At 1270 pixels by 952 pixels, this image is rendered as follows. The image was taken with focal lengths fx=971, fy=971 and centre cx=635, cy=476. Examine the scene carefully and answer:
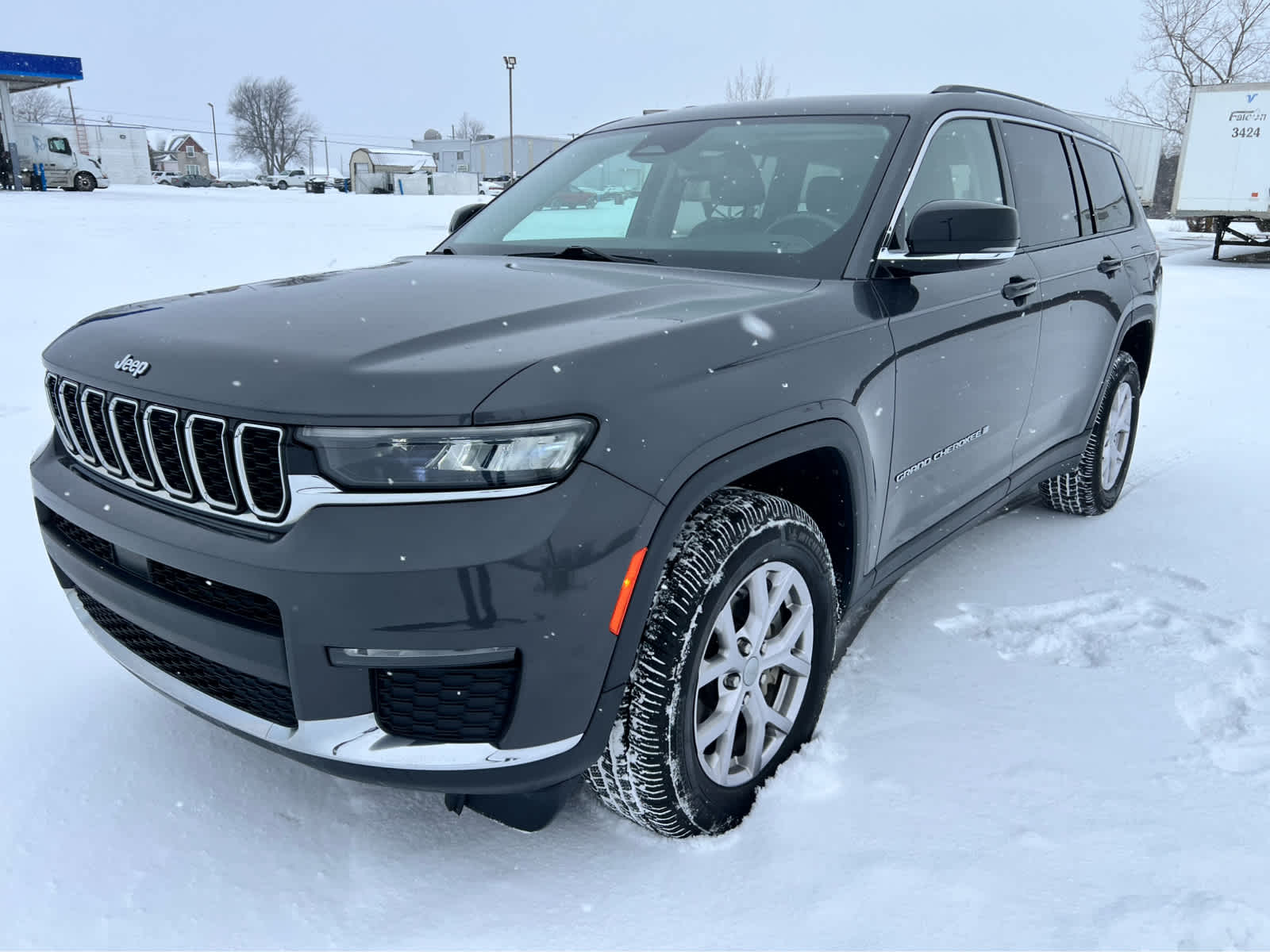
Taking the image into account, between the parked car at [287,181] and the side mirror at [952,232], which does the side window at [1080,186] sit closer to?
the side mirror at [952,232]

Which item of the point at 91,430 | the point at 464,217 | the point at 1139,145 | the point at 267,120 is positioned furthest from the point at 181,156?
the point at 91,430

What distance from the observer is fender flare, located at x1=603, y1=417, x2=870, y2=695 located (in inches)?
71.6

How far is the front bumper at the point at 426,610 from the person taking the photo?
5.43ft

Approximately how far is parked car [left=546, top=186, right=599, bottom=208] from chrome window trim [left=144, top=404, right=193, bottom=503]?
1753 mm

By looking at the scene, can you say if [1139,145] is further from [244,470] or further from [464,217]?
[244,470]

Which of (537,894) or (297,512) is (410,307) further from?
(537,894)

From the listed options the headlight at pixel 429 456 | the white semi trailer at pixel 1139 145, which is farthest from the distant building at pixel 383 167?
the headlight at pixel 429 456

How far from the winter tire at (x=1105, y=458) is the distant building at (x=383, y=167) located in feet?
189

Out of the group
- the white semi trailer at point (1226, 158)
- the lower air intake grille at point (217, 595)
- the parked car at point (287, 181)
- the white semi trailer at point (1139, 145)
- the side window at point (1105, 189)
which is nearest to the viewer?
the lower air intake grille at point (217, 595)

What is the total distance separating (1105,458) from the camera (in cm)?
441

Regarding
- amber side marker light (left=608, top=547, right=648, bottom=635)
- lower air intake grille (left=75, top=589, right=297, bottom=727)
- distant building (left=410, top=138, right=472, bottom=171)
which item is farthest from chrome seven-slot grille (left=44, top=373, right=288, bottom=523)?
distant building (left=410, top=138, right=472, bottom=171)

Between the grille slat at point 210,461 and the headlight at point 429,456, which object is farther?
the grille slat at point 210,461

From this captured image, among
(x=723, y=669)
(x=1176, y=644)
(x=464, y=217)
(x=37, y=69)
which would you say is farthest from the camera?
(x=37, y=69)

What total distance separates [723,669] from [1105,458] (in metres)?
3.05
